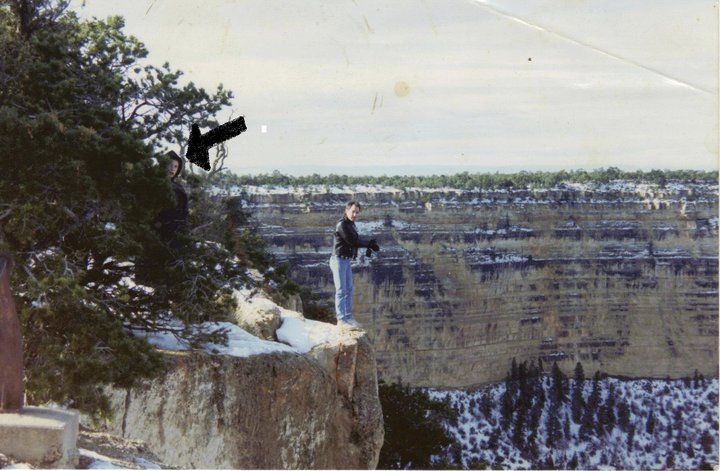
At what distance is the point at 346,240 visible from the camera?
12.7 meters

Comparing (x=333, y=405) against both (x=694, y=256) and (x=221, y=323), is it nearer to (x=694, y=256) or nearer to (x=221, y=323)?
(x=221, y=323)

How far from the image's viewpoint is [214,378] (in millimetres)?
11812

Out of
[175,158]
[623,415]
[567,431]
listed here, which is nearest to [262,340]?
[175,158]

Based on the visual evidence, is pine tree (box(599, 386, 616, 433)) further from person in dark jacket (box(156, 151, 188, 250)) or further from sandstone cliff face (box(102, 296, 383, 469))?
person in dark jacket (box(156, 151, 188, 250))

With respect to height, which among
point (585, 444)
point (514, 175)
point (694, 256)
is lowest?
point (585, 444)

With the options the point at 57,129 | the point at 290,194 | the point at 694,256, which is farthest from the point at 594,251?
the point at 57,129

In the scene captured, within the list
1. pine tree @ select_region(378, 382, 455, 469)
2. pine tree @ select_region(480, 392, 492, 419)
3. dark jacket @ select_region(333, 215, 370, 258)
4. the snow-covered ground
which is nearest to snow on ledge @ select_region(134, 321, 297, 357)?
dark jacket @ select_region(333, 215, 370, 258)

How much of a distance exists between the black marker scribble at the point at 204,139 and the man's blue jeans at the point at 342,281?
1843 mm

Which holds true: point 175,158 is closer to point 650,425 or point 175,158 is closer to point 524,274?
point 650,425

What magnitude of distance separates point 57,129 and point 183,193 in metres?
1.82

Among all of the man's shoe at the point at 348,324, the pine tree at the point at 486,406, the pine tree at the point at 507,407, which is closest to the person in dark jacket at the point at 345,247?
the man's shoe at the point at 348,324

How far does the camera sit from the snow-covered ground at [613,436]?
4197cm

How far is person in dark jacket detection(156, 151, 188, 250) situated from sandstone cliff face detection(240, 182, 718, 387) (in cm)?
3524

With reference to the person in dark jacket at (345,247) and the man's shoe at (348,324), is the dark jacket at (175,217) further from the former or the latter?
the man's shoe at (348,324)
